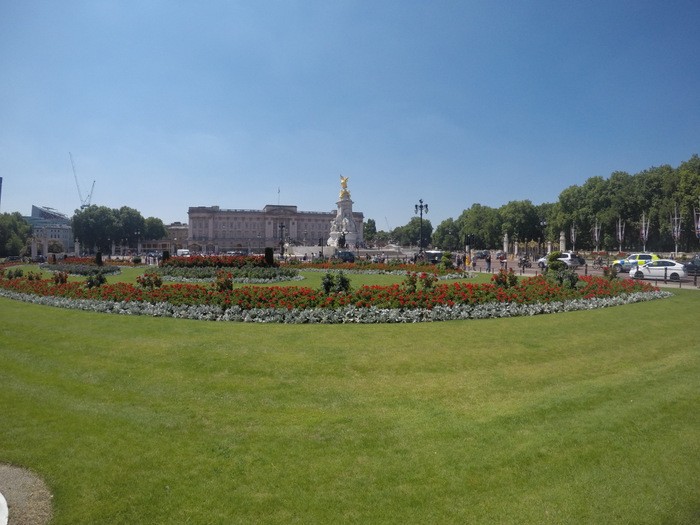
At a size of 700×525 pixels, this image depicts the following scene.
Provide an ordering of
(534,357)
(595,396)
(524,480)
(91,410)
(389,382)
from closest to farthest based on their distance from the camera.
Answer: (524,480), (91,410), (595,396), (389,382), (534,357)

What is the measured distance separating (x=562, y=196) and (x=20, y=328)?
9141 cm

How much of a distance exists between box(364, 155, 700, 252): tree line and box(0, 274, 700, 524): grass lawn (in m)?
54.2

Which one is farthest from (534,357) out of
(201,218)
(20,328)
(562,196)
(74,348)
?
(201,218)

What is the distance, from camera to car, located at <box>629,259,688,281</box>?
92.2 feet

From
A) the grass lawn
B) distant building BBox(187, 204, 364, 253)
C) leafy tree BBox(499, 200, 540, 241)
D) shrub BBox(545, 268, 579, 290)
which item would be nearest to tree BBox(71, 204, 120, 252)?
distant building BBox(187, 204, 364, 253)

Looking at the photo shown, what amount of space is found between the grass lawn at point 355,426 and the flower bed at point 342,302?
2010 mm

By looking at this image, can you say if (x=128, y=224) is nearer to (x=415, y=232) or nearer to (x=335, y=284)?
(x=415, y=232)

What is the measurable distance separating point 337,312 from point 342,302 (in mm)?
559

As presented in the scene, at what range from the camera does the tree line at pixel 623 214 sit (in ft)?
220

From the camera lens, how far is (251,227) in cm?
14762

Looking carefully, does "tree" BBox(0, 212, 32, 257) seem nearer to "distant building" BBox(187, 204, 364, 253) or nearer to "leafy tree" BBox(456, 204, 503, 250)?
"distant building" BBox(187, 204, 364, 253)

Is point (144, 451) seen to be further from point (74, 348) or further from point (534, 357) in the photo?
point (534, 357)

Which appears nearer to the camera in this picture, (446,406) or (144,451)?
(144,451)

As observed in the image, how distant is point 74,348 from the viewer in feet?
32.5
